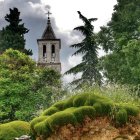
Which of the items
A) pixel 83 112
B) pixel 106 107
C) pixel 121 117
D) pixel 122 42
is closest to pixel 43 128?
pixel 83 112

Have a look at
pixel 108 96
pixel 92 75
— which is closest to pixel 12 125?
pixel 108 96

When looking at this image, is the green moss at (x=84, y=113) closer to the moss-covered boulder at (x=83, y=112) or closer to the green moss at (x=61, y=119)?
the moss-covered boulder at (x=83, y=112)

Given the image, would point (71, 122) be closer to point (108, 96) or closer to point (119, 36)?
point (108, 96)

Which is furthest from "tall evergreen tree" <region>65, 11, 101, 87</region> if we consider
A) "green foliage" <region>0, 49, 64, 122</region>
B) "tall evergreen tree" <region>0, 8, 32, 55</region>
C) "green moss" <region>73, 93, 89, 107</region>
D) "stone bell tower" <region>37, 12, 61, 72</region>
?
"green moss" <region>73, 93, 89, 107</region>

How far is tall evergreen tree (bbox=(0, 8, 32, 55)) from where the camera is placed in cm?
5744

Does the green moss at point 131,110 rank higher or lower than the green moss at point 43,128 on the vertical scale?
higher

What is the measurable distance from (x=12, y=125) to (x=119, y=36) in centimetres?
2249

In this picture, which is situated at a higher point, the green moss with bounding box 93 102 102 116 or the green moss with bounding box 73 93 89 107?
the green moss with bounding box 73 93 89 107

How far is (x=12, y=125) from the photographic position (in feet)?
66.4

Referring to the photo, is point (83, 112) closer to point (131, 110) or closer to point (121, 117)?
point (121, 117)

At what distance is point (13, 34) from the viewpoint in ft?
194

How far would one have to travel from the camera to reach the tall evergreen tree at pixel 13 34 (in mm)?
57438

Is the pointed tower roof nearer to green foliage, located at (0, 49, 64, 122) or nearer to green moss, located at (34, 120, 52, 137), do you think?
green foliage, located at (0, 49, 64, 122)

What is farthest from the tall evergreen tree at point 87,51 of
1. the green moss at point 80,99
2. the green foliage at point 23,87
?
the green moss at point 80,99
